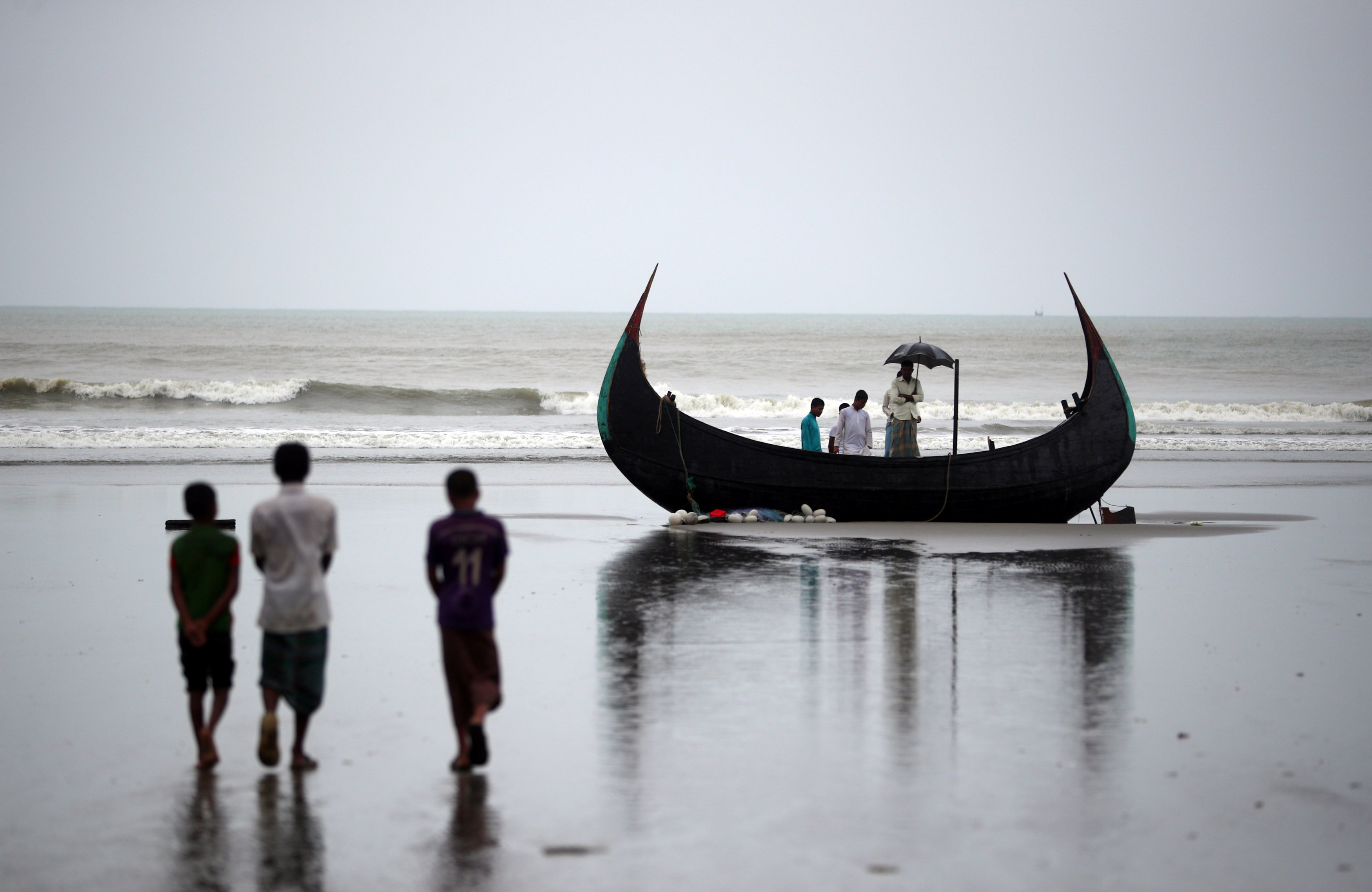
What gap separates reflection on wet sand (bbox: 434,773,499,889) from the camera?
4188 millimetres

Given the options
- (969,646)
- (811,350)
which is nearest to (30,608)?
(969,646)

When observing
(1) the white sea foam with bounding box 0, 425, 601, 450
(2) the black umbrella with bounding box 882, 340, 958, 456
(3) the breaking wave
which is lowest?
(1) the white sea foam with bounding box 0, 425, 601, 450

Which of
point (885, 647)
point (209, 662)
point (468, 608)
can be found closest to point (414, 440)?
point (885, 647)

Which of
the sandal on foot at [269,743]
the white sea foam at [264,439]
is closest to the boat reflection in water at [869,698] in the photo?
the sandal on foot at [269,743]

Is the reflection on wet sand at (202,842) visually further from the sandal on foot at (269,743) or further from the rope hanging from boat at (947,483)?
the rope hanging from boat at (947,483)

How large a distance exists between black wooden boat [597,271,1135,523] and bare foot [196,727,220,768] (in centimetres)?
829

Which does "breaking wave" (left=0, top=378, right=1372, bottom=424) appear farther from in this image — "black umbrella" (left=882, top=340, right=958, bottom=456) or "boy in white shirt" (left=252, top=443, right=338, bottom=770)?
"boy in white shirt" (left=252, top=443, right=338, bottom=770)

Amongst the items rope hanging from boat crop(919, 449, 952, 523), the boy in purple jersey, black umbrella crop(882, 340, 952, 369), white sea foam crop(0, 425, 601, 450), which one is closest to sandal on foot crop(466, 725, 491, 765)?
the boy in purple jersey

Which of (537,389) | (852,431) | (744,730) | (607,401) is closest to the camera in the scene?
(744,730)

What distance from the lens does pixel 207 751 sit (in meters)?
5.34

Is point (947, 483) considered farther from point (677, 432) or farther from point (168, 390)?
point (168, 390)

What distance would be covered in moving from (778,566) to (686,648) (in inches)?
125

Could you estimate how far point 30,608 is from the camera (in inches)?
345

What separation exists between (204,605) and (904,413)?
996cm
